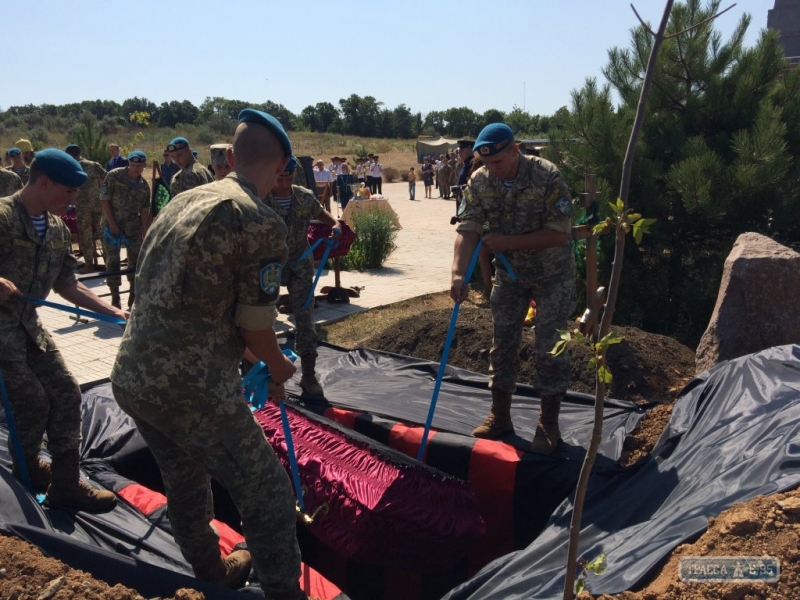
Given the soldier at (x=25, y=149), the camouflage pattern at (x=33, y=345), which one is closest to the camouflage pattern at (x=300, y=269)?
the camouflage pattern at (x=33, y=345)

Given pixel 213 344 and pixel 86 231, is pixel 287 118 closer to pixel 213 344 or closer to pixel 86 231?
pixel 86 231

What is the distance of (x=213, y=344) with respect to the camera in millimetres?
2354

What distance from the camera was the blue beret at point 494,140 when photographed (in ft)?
11.8

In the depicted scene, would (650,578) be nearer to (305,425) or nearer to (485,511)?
(485,511)

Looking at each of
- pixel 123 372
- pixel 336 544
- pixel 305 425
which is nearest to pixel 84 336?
pixel 305 425

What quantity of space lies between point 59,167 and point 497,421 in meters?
2.69

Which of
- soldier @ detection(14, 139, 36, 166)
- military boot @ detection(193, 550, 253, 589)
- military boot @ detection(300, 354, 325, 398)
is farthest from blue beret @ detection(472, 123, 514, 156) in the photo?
soldier @ detection(14, 139, 36, 166)

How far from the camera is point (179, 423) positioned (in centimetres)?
237

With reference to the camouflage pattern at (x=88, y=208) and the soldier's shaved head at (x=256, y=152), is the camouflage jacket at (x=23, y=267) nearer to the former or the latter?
the soldier's shaved head at (x=256, y=152)

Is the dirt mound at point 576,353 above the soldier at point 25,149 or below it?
below

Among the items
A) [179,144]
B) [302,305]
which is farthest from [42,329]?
[179,144]

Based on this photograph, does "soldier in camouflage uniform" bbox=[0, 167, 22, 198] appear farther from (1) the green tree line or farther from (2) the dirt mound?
(1) the green tree line

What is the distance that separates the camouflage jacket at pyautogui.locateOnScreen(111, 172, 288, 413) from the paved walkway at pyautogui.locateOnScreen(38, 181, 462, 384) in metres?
4.05

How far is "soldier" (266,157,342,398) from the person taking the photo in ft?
16.1
